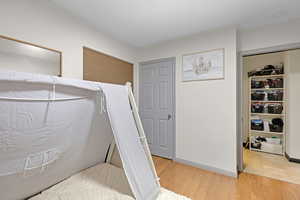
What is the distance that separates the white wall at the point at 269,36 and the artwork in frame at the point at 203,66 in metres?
0.46

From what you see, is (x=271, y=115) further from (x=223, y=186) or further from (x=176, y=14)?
(x=176, y=14)

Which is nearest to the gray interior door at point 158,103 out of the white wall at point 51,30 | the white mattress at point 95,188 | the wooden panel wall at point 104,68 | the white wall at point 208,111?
the white wall at point 208,111

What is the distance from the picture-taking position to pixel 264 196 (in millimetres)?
1744

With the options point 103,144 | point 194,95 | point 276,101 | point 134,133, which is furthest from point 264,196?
point 276,101

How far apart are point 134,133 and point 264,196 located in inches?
75.7

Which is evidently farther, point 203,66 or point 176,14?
point 203,66

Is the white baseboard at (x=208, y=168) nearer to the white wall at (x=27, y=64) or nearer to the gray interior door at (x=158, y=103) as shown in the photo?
the gray interior door at (x=158, y=103)

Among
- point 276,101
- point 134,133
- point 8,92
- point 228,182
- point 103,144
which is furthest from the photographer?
point 276,101

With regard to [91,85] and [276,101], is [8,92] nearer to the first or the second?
[91,85]

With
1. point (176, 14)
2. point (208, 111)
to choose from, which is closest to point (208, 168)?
point (208, 111)

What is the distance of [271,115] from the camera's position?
3314mm

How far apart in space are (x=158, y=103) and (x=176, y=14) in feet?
5.67

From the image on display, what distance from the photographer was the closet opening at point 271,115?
2.40m

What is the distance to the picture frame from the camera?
7.67 ft
